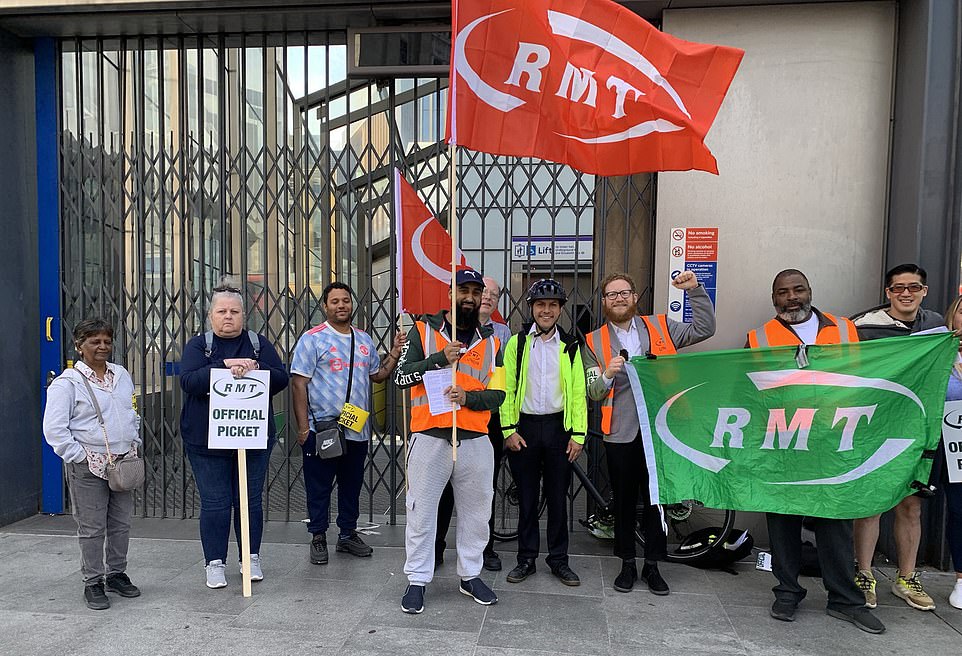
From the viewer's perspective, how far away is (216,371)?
4.20 meters

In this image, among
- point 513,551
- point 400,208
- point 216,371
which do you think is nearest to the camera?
point 216,371

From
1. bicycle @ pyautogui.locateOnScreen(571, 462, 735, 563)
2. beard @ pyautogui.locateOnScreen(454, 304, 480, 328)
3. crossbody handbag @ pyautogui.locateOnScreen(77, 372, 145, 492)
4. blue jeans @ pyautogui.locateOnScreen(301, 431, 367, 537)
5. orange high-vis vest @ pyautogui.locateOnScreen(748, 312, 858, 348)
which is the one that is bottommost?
bicycle @ pyautogui.locateOnScreen(571, 462, 735, 563)

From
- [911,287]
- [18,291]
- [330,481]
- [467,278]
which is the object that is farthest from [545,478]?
[18,291]

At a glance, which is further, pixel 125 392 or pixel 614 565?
pixel 614 565

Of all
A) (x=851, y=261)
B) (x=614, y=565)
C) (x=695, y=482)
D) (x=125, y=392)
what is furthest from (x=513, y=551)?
(x=851, y=261)

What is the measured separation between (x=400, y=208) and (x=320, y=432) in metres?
1.64

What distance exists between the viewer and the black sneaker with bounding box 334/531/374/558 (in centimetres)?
501

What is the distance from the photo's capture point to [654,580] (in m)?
4.45

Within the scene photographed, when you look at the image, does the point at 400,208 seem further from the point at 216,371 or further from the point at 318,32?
the point at 318,32

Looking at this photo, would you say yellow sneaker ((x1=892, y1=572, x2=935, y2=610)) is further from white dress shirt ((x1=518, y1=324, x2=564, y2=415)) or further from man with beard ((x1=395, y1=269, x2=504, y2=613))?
man with beard ((x1=395, y1=269, x2=504, y2=613))

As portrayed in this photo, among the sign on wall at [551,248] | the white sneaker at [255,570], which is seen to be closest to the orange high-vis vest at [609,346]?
the sign on wall at [551,248]

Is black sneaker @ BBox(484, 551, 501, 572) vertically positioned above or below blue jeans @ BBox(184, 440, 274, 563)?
below

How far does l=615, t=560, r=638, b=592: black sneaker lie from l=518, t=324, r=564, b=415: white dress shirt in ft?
3.68

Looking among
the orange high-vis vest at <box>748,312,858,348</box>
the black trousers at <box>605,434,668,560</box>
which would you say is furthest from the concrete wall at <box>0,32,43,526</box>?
the orange high-vis vest at <box>748,312,858,348</box>
